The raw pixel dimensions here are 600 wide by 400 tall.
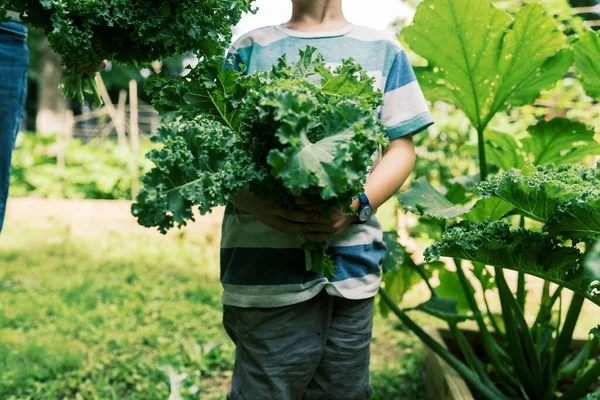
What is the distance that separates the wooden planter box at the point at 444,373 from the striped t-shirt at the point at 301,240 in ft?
2.00

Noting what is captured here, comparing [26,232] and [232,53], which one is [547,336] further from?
[26,232]

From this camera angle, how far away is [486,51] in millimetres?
1819

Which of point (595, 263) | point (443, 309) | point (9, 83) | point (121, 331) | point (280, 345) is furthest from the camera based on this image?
point (121, 331)

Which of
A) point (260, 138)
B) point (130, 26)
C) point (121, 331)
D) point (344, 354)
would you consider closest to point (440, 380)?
point (344, 354)

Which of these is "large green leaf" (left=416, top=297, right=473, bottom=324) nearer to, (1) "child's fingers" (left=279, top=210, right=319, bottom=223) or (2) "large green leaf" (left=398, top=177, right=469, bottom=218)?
(2) "large green leaf" (left=398, top=177, right=469, bottom=218)

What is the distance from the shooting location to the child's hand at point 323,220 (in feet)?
3.84

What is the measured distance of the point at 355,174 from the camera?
3.39ft

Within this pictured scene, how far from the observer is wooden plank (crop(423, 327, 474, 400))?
5.99 feet

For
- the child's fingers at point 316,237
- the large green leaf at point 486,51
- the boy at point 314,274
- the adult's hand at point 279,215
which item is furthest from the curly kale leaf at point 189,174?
the large green leaf at point 486,51

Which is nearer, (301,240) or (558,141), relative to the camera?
(301,240)

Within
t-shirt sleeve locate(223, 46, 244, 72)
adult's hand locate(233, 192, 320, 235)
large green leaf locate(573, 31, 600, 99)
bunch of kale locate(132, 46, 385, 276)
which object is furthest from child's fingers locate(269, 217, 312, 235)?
large green leaf locate(573, 31, 600, 99)

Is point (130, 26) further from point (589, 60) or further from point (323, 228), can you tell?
point (589, 60)

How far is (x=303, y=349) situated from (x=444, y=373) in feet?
2.60

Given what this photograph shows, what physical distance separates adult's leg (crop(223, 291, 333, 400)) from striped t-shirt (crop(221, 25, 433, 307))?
0.05 m
